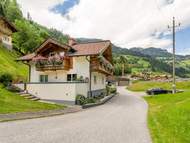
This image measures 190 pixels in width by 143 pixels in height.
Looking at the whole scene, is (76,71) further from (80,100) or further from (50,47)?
(80,100)

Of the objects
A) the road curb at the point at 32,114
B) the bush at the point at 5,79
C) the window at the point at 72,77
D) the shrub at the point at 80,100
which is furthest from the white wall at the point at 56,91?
the road curb at the point at 32,114

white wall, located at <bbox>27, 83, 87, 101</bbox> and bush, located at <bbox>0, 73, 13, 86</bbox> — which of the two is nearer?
white wall, located at <bbox>27, 83, 87, 101</bbox>

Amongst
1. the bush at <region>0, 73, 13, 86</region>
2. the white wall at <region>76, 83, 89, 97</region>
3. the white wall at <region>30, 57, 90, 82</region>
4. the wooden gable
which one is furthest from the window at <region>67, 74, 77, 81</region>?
the bush at <region>0, 73, 13, 86</region>

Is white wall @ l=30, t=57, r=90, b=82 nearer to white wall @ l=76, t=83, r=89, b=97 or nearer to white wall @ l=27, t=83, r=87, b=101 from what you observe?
white wall @ l=76, t=83, r=89, b=97

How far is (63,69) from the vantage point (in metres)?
37.6

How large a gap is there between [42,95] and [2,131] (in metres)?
19.2

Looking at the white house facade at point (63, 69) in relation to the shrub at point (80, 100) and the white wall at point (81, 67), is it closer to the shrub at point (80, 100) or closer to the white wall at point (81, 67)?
the white wall at point (81, 67)

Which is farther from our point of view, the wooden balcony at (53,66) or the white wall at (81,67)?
the wooden balcony at (53,66)

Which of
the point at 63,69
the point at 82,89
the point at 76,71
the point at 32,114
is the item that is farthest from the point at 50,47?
the point at 32,114

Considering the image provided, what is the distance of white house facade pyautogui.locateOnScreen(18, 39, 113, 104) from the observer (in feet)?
107

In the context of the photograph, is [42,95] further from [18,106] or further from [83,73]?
[18,106]

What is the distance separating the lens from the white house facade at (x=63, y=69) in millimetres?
32544

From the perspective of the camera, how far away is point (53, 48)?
39312 mm

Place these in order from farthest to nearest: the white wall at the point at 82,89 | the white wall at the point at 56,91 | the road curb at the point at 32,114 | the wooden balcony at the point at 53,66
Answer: the wooden balcony at the point at 53,66 < the white wall at the point at 82,89 < the white wall at the point at 56,91 < the road curb at the point at 32,114
